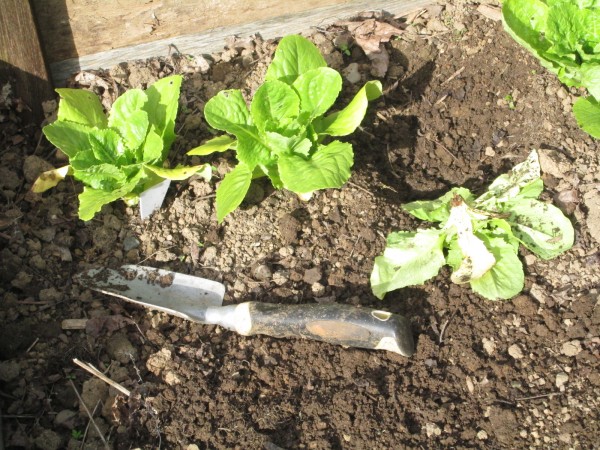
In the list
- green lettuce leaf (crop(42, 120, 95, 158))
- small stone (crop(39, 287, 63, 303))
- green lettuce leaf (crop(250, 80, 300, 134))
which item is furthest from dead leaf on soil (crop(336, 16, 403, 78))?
small stone (crop(39, 287, 63, 303))

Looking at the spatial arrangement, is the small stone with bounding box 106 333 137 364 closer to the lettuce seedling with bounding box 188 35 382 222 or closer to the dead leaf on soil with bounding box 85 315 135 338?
the dead leaf on soil with bounding box 85 315 135 338

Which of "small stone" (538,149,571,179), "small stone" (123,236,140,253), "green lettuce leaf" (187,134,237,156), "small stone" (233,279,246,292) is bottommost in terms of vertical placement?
"small stone" (233,279,246,292)

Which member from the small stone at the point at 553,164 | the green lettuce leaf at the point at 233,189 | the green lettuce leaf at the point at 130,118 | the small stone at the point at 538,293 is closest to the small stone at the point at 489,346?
the small stone at the point at 538,293

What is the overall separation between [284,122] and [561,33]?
116 centimetres

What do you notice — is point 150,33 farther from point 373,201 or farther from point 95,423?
point 95,423

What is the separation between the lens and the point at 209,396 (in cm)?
229

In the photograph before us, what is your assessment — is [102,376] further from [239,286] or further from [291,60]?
[291,60]

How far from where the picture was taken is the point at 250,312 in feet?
7.66

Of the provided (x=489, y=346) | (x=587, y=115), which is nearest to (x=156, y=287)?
(x=489, y=346)

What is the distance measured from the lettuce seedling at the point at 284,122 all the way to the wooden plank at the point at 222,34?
0.45 metres

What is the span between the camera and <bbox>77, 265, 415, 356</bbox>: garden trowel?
2.25m

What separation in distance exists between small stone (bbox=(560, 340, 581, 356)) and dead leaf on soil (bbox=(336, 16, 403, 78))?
50.5 inches

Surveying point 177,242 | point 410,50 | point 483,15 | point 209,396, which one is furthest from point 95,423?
point 483,15

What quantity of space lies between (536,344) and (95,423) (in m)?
1.46
